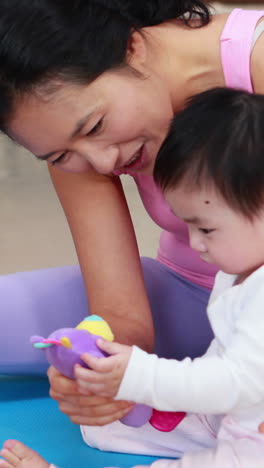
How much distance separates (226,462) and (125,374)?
19 centimetres

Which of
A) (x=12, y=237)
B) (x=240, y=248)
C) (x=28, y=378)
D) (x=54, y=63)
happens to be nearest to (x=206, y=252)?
Result: (x=240, y=248)

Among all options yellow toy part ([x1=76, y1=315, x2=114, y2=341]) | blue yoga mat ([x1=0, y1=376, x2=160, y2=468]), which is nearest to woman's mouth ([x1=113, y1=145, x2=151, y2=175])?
yellow toy part ([x1=76, y1=315, x2=114, y2=341])

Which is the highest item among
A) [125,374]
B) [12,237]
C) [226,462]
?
[125,374]

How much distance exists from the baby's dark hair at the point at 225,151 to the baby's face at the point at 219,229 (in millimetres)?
10

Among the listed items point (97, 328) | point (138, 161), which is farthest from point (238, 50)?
point (97, 328)

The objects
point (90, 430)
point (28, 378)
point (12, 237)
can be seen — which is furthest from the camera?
point (12, 237)

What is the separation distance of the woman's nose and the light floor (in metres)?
1.08

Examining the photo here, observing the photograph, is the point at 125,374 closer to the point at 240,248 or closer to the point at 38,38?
the point at 240,248

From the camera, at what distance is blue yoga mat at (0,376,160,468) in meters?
1.21

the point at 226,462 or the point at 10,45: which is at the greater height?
the point at 10,45

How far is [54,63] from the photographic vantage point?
39.0 inches

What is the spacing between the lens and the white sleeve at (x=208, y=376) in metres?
0.91

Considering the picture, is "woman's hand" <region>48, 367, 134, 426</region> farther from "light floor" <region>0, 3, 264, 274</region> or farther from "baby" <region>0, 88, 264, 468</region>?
"light floor" <region>0, 3, 264, 274</region>

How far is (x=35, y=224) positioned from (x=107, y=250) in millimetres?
1169
